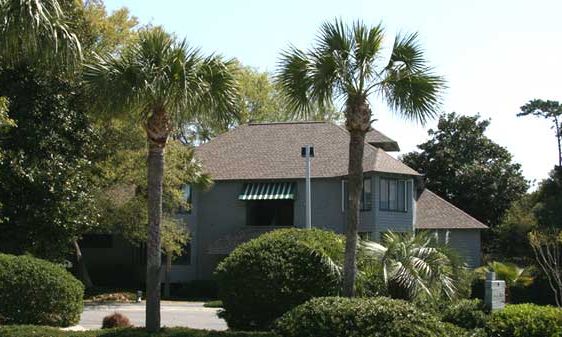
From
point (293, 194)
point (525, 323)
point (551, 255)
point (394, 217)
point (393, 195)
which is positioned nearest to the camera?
point (525, 323)

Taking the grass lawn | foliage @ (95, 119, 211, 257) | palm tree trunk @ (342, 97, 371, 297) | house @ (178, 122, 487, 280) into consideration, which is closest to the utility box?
palm tree trunk @ (342, 97, 371, 297)

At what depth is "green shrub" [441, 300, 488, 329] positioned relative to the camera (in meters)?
17.2

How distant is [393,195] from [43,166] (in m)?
20.8

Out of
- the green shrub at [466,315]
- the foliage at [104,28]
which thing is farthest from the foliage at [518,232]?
the green shrub at [466,315]

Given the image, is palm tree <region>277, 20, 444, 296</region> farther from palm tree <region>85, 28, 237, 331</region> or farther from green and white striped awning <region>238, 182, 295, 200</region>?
green and white striped awning <region>238, 182, 295, 200</region>

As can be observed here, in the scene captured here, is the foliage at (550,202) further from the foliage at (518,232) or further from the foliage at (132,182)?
the foliage at (132,182)

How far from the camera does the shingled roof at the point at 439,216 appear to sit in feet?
145

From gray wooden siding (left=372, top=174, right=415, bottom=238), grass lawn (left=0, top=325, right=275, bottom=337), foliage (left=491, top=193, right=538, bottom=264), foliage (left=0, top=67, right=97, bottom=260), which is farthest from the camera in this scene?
foliage (left=491, top=193, right=538, bottom=264)

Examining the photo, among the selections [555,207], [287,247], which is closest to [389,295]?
[287,247]

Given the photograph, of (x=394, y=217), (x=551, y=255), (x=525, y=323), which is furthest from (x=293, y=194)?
(x=525, y=323)

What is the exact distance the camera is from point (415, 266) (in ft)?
61.0

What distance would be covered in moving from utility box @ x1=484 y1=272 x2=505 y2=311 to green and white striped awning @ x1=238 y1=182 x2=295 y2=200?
23593mm

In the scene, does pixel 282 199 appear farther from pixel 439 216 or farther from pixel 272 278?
pixel 272 278

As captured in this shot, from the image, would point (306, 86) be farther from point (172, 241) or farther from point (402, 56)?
point (172, 241)
